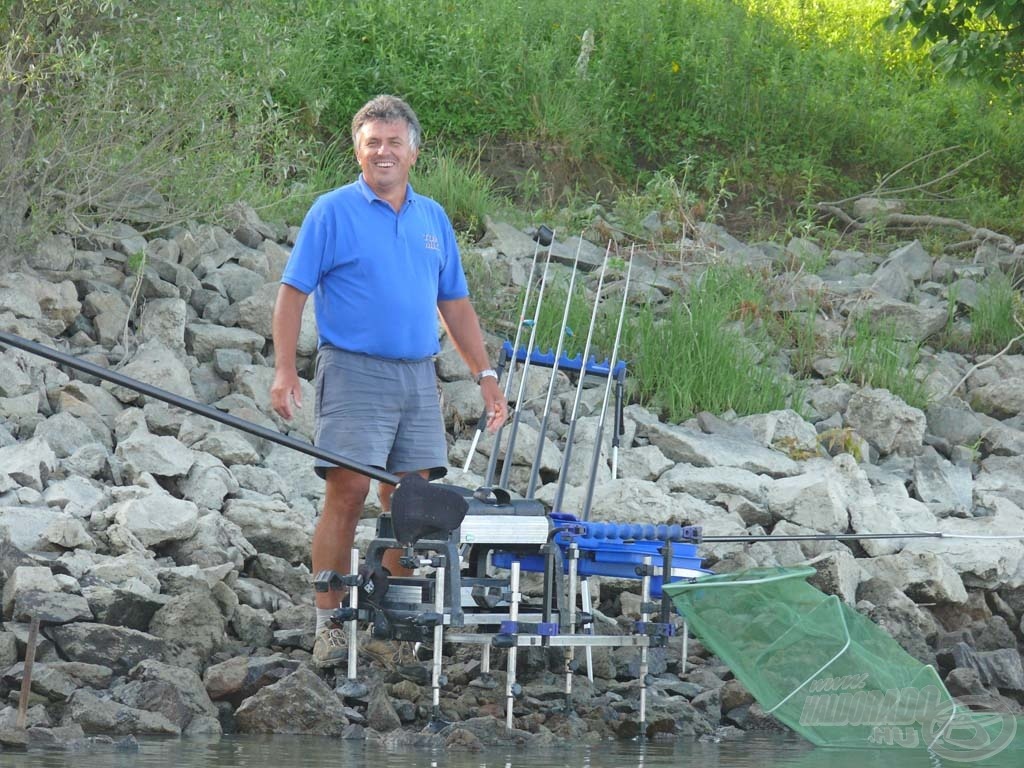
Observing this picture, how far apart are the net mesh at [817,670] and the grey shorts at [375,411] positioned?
43.8 inches

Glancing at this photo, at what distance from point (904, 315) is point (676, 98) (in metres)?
3.73

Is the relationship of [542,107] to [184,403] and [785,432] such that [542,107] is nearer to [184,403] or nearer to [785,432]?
[785,432]

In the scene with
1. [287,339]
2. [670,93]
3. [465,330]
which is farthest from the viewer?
[670,93]

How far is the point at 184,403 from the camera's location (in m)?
4.82

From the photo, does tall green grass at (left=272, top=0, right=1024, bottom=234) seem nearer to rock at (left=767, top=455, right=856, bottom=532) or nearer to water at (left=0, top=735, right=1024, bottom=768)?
rock at (left=767, top=455, right=856, bottom=532)

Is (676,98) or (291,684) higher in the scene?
(676,98)

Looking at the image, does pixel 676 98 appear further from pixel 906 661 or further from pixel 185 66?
pixel 906 661

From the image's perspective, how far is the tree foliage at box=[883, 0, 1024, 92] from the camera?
10.6 m


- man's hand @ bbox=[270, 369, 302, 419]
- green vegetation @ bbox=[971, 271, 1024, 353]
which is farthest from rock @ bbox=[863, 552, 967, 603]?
green vegetation @ bbox=[971, 271, 1024, 353]

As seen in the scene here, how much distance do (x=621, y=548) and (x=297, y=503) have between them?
2.14 metres

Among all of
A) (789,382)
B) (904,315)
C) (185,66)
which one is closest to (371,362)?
(185,66)

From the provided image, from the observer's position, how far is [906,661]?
5371 millimetres

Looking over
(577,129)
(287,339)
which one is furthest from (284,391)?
(577,129)

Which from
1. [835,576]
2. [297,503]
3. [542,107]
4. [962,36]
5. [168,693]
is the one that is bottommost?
[168,693]
